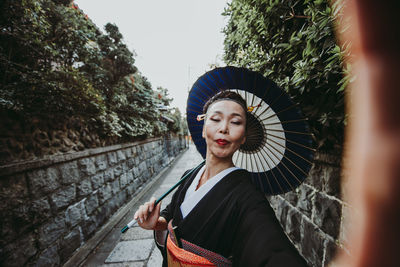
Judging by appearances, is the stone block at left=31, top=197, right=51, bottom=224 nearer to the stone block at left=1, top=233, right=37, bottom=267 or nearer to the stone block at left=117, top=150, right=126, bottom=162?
the stone block at left=1, top=233, right=37, bottom=267

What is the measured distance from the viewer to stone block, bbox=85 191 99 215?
3.72 metres

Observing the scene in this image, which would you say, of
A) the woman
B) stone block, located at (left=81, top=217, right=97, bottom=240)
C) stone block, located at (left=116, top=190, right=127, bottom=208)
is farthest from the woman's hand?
stone block, located at (left=116, top=190, right=127, bottom=208)

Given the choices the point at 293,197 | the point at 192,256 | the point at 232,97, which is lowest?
the point at 293,197

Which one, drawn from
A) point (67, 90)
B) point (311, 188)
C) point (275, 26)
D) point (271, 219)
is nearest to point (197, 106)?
point (271, 219)

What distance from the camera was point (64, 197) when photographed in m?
3.05

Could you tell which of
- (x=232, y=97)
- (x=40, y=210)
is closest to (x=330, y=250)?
(x=232, y=97)

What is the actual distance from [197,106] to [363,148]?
157cm

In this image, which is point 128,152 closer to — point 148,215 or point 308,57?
point 148,215

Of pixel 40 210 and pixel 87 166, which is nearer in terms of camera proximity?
pixel 40 210

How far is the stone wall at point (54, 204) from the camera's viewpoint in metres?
2.18

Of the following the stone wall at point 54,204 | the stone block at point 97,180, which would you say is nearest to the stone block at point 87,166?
the stone wall at point 54,204

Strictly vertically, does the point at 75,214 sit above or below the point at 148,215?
below

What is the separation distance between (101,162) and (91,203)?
1045 millimetres

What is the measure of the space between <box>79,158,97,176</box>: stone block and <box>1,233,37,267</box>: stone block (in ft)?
4.71
